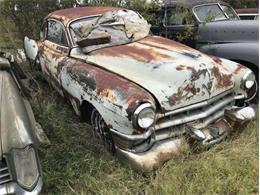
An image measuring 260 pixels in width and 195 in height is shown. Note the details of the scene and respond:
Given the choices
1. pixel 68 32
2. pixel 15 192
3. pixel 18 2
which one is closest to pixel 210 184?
pixel 15 192

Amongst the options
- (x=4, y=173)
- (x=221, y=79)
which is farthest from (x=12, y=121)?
(x=221, y=79)

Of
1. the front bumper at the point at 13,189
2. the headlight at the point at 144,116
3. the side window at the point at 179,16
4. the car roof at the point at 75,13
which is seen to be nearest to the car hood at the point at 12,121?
the front bumper at the point at 13,189

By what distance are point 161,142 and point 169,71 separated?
0.76 meters

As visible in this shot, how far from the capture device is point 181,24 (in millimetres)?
6973

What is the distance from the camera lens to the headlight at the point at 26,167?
2979mm

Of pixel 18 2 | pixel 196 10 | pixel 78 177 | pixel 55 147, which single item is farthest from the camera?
pixel 18 2

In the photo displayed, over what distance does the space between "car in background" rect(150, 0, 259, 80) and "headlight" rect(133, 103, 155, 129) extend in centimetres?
226

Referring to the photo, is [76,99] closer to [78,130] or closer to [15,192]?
[78,130]

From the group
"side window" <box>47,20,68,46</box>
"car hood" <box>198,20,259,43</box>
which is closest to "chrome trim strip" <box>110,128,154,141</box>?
"side window" <box>47,20,68,46</box>

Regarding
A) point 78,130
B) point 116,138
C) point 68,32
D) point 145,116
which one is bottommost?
point 78,130

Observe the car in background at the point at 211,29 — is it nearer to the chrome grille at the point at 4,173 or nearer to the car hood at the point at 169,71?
the car hood at the point at 169,71

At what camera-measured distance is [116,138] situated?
3822 mm

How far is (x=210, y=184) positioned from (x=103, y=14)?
116 inches

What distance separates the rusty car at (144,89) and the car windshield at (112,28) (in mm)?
13
